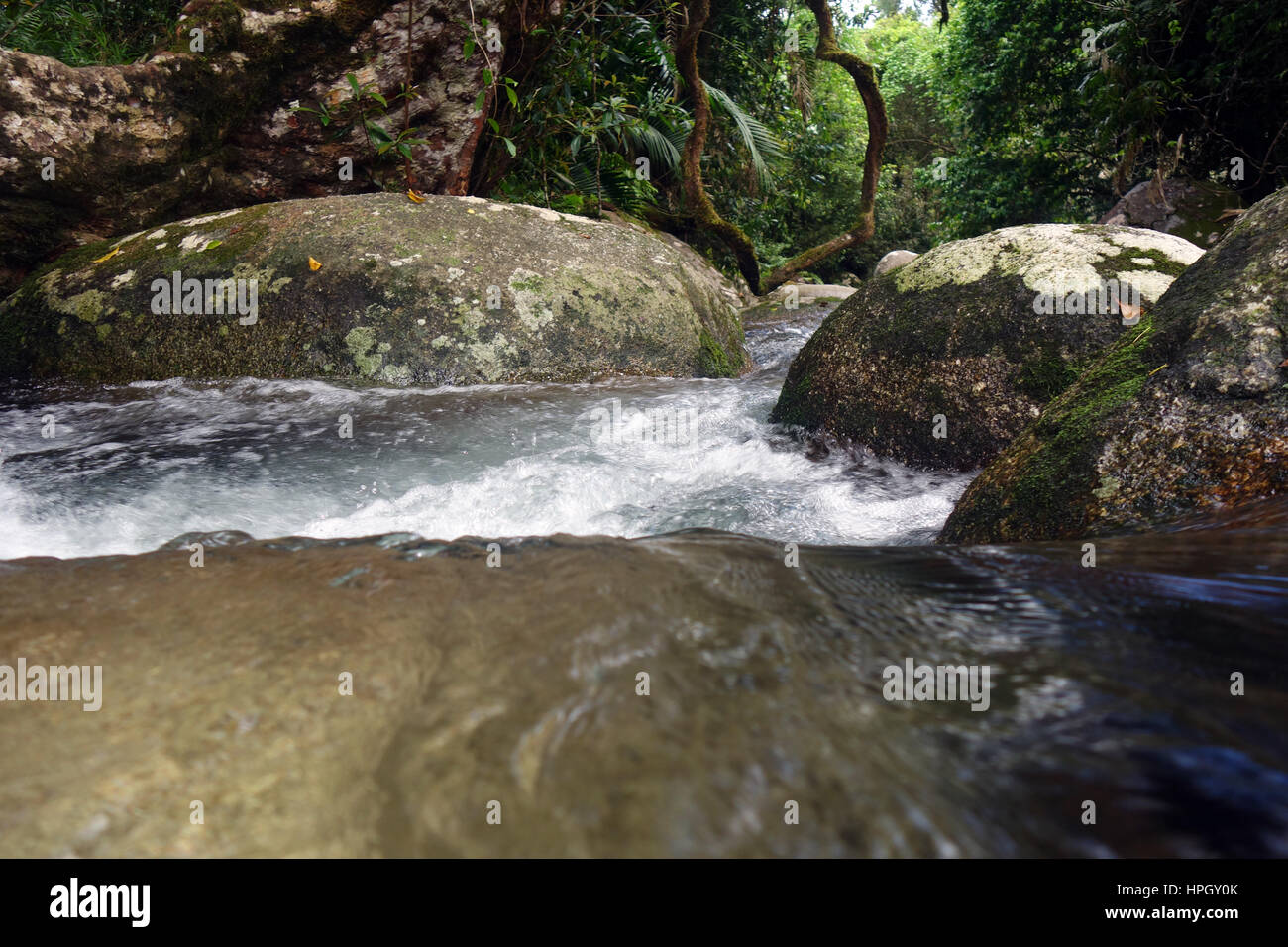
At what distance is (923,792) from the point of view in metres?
0.96

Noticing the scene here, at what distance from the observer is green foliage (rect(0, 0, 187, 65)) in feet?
18.9

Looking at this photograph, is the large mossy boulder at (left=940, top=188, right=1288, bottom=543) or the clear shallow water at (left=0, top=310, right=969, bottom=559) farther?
the clear shallow water at (left=0, top=310, right=969, bottom=559)

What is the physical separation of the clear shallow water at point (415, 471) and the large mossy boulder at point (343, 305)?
0.22m

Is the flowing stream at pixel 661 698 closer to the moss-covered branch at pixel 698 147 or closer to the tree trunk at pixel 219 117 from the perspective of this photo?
the tree trunk at pixel 219 117

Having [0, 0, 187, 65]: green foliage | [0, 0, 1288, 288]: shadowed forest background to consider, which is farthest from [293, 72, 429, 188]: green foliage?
[0, 0, 187, 65]: green foliage

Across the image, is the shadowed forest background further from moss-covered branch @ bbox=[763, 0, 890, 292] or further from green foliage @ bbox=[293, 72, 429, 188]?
moss-covered branch @ bbox=[763, 0, 890, 292]

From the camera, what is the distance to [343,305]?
4488mm

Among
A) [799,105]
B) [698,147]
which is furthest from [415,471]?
[799,105]

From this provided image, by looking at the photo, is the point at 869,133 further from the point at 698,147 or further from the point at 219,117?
the point at 219,117

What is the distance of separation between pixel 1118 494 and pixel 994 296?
5.31 ft

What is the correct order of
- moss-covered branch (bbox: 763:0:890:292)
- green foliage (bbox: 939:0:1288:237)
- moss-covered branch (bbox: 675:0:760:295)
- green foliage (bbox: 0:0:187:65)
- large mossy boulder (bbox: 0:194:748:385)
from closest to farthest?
large mossy boulder (bbox: 0:194:748:385), green foliage (bbox: 0:0:187:65), green foliage (bbox: 939:0:1288:237), moss-covered branch (bbox: 675:0:760:295), moss-covered branch (bbox: 763:0:890:292)

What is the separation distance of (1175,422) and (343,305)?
3908mm

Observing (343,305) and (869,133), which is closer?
(343,305)

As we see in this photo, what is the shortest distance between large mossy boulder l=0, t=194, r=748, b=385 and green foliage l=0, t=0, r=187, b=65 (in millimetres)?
2012
